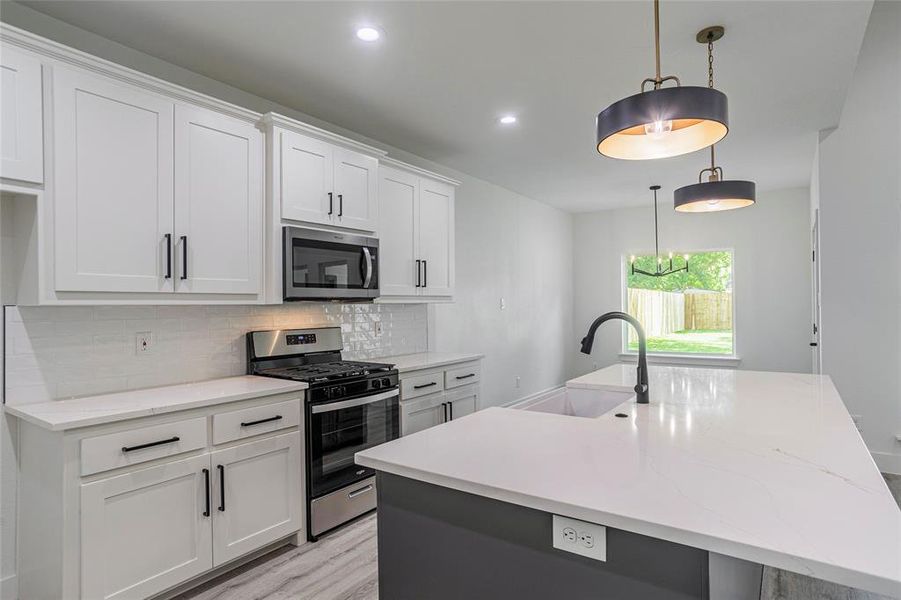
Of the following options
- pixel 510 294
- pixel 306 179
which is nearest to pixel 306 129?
pixel 306 179

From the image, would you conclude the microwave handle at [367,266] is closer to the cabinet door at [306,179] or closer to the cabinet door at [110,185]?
the cabinet door at [306,179]

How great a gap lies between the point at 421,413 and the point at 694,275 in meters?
4.86

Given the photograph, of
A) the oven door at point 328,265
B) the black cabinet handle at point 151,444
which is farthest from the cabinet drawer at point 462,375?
the black cabinet handle at point 151,444

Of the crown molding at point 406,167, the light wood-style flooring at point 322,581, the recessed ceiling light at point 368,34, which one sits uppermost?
the recessed ceiling light at point 368,34

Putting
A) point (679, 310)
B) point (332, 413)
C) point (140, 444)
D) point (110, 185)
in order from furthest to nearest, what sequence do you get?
point (679, 310) → point (332, 413) → point (110, 185) → point (140, 444)

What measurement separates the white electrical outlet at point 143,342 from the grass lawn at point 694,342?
6176mm

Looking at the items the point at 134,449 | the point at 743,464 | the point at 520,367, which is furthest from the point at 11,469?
the point at 520,367

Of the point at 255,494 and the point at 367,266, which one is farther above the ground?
the point at 367,266

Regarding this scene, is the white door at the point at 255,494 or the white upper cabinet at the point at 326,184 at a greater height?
the white upper cabinet at the point at 326,184

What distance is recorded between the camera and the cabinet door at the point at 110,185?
211cm

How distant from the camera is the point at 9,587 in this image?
222 centimetres

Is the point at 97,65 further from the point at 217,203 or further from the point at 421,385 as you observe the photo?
the point at 421,385

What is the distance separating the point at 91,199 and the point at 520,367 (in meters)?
4.74

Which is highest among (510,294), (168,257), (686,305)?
(168,257)
